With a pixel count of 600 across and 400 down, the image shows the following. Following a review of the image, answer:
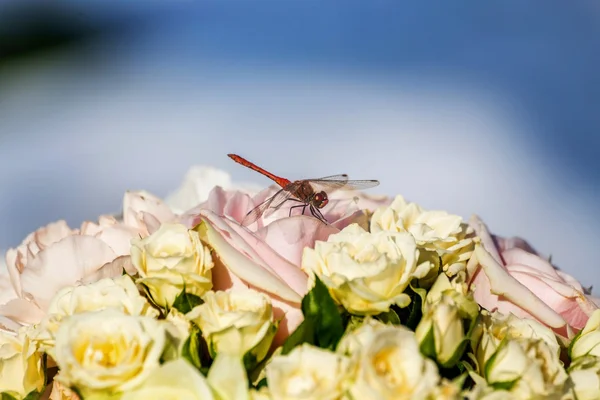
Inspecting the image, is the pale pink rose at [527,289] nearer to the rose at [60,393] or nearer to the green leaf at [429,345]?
the green leaf at [429,345]

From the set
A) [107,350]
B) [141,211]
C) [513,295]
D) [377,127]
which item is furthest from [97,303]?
[377,127]

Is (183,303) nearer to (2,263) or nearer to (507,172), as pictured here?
(2,263)

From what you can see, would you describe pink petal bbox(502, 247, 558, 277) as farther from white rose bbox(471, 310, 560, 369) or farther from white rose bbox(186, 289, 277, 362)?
white rose bbox(186, 289, 277, 362)

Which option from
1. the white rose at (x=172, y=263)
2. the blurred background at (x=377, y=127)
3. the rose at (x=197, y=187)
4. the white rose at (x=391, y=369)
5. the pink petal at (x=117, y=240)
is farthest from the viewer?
the blurred background at (x=377, y=127)

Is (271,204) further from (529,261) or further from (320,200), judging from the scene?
(529,261)

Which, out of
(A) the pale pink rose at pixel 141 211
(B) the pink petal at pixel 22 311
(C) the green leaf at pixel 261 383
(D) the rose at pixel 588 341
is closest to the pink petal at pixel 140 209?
(A) the pale pink rose at pixel 141 211

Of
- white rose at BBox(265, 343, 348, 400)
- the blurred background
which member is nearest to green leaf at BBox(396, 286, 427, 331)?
white rose at BBox(265, 343, 348, 400)

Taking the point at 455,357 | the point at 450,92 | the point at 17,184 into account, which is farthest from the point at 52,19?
the point at 455,357
